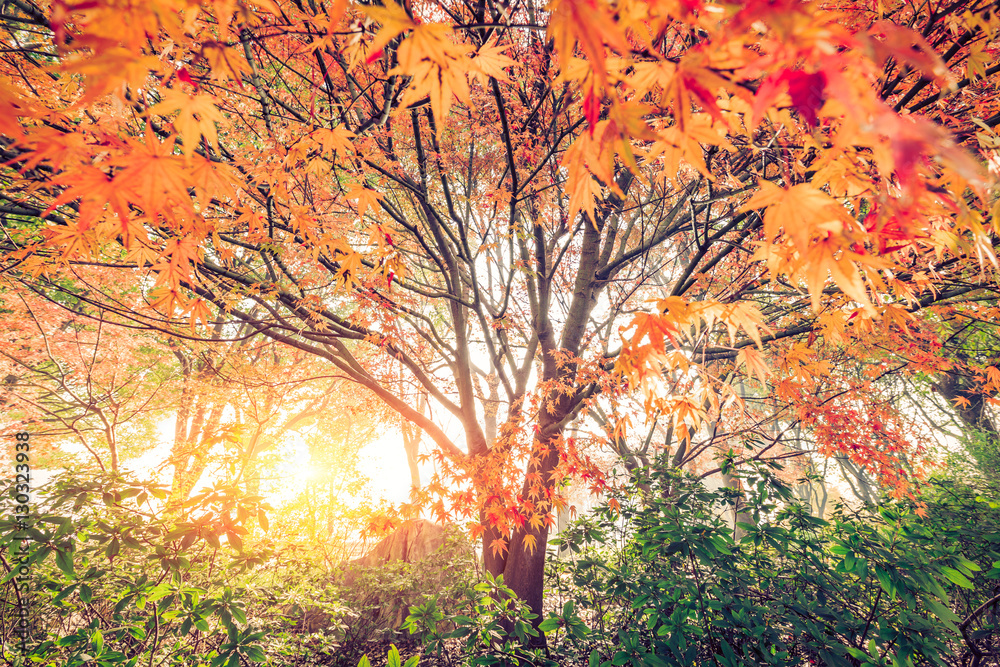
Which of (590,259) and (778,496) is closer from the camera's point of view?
(778,496)

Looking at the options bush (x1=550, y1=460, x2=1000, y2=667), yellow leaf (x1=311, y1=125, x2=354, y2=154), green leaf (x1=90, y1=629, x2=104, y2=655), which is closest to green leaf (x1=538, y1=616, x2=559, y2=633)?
bush (x1=550, y1=460, x2=1000, y2=667)

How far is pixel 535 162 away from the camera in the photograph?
358 cm

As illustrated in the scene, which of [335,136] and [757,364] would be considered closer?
[757,364]

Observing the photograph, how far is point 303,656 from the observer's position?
3.36 m

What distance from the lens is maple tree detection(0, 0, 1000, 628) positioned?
0.83 m

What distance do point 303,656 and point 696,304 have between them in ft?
14.7

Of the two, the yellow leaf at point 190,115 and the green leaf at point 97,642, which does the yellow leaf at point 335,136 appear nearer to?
the yellow leaf at point 190,115

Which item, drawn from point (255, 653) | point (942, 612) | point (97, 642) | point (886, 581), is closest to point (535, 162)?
point (886, 581)

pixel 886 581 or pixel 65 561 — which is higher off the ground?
pixel 65 561

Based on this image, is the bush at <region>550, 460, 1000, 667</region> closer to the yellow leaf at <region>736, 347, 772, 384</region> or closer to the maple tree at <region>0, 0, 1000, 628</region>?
the maple tree at <region>0, 0, 1000, 628</region>

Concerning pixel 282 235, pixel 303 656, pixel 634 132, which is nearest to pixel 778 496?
pixel 634 132

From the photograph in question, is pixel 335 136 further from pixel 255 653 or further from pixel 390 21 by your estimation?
pixel 255 653

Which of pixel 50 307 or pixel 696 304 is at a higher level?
pixel 50 307

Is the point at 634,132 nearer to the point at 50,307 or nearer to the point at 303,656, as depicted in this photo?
the point at 303,656
